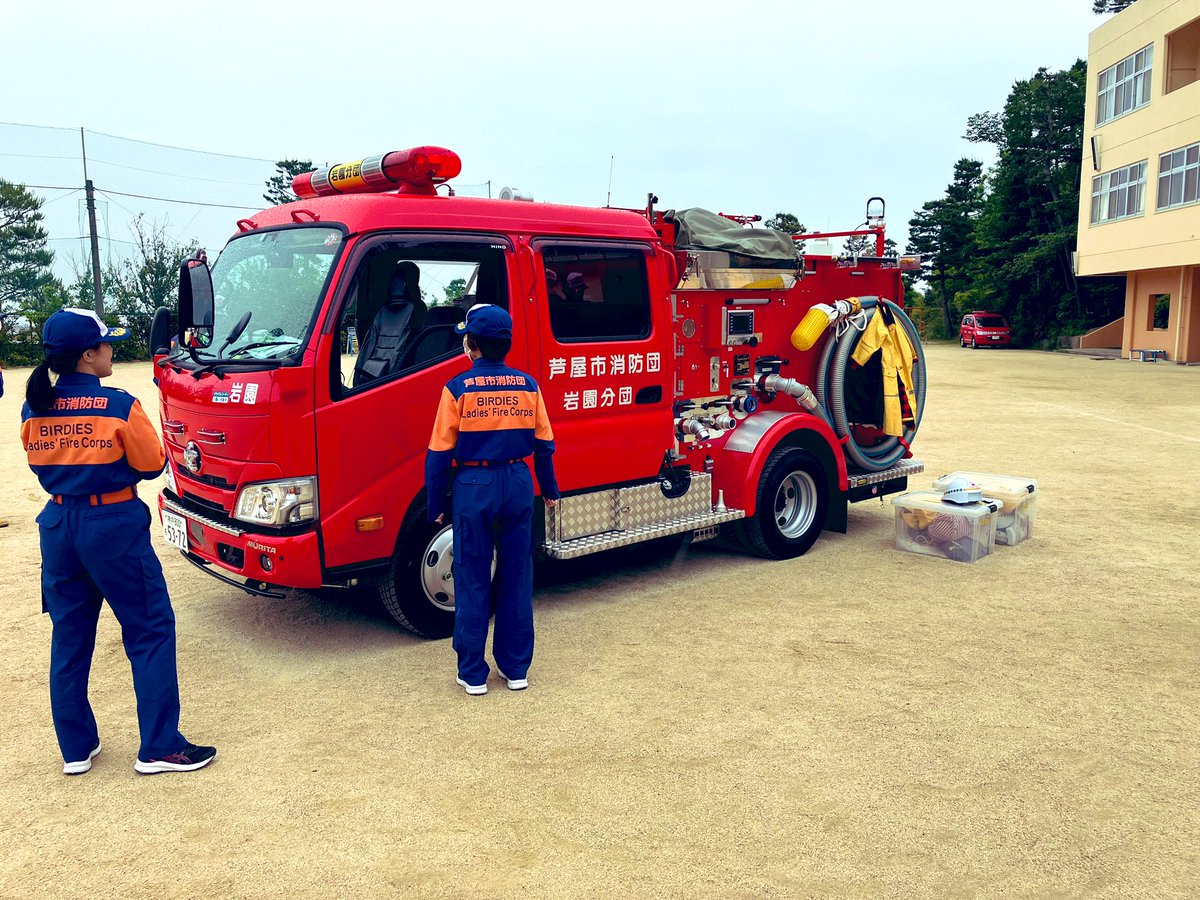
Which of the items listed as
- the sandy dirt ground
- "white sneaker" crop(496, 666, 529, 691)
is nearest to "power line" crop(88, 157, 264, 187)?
the sandy dirt ground

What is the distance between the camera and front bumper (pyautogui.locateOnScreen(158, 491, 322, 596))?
4941 millimetres

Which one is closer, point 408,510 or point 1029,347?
point 408,510

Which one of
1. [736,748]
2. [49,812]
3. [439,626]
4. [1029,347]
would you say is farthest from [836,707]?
[1029,347]

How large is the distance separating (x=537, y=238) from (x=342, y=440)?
5.63ft

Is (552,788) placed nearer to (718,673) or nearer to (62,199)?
(718,673)

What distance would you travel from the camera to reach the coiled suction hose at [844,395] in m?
7.70

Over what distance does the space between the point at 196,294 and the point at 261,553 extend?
1347mm

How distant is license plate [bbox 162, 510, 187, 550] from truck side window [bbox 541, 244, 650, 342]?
2376mm

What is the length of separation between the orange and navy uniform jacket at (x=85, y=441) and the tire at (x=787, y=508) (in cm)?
440

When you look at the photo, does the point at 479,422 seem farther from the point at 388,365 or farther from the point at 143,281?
the point at 143,281

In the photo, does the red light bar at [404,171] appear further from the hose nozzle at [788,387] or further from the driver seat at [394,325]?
the hose nozzle at [788,387]

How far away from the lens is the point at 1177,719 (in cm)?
453

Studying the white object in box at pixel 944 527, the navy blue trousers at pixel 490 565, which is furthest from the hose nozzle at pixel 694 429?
the navy blue trousers at pixel 490 565

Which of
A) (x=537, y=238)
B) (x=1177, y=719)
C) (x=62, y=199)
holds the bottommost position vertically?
(x=1177, y=719)
